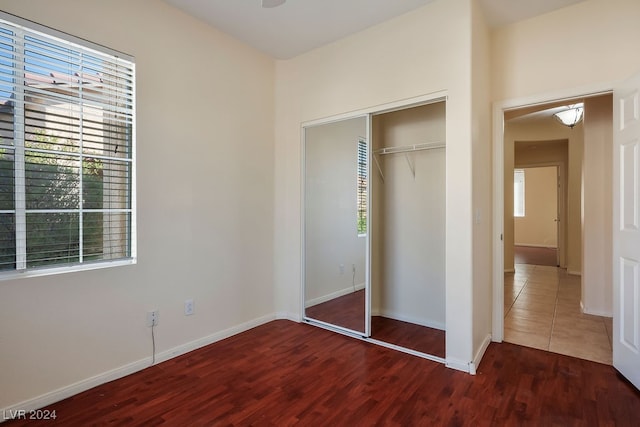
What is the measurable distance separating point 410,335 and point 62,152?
3.14 m

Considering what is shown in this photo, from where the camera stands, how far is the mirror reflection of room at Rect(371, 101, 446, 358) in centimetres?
329

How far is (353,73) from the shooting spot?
10.3 feet

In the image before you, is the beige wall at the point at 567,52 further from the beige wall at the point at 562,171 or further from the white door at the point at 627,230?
the beige wall at the point at 562,171

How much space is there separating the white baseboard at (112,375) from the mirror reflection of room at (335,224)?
86cm

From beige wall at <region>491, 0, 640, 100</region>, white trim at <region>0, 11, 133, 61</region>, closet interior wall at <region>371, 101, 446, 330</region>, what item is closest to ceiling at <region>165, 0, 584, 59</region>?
beige wall at <region>491, 0, 640, 100</region>

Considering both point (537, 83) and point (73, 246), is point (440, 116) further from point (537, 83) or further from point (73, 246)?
point (73, 246)

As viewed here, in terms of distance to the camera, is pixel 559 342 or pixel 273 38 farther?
pixel 273 38

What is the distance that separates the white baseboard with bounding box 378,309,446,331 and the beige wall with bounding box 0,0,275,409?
4.23 ft

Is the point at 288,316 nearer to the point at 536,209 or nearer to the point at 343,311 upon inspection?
the point at 343,311

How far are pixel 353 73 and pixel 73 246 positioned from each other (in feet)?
8.79

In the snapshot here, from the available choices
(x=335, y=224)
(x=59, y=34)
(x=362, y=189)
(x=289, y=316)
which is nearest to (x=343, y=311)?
(x=289, y=316)

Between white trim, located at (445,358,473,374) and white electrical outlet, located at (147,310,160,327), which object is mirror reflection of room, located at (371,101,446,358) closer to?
white trim, located at (445,358,473,374)

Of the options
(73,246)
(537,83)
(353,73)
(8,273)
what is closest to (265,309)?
(73,246)

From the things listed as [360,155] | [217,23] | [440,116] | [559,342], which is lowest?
[559,342]
